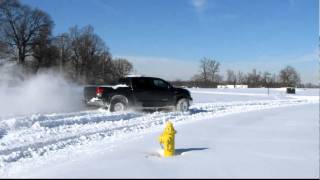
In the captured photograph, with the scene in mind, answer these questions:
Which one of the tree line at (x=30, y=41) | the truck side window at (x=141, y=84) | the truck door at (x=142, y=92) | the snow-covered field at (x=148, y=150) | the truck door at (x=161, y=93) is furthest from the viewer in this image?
the tree line at (x=30, y=41)

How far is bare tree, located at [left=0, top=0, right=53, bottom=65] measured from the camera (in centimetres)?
5912

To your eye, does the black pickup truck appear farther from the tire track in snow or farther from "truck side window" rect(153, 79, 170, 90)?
the tire track in snow

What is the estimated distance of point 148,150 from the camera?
9.70 m

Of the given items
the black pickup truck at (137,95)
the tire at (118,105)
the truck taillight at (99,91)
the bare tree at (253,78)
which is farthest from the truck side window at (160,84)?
the bare tree at (253,78)

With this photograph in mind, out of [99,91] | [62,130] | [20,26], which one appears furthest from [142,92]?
[20,26]

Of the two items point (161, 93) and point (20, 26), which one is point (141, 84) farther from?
point (20, 26)

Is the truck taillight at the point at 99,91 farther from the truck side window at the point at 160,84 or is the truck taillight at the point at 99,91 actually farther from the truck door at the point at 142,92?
the truck side window at the point at 160,84

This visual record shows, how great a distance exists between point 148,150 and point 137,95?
10.9 m

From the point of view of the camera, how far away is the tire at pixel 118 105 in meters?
19.8

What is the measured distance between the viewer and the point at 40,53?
62.7 m

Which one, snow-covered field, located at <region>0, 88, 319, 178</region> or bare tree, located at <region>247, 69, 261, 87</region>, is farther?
bare tree, located at <region>247, 69, 261, 87</region>

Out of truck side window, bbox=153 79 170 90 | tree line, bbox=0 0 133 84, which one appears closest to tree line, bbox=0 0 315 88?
tree line, bbox=0 0 133 84

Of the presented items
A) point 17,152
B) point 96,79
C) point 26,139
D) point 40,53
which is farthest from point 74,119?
point 96,79

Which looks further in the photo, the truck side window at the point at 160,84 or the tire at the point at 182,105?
the tire at the point at 182,105
